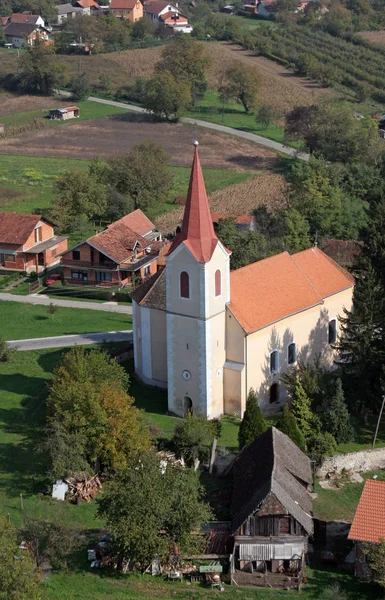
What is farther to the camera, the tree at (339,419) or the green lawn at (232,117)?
the green lawn at (232,117)

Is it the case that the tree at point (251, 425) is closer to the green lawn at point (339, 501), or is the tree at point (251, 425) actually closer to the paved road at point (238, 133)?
the green lawn at point (339, 501)

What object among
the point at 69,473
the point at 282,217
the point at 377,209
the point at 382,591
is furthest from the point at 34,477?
the point at 282,217

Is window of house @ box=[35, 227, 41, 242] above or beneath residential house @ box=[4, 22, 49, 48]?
beneath

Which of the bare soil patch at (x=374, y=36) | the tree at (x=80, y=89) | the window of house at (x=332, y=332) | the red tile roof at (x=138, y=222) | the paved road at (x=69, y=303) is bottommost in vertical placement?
the window of house at (x=332, y=332)

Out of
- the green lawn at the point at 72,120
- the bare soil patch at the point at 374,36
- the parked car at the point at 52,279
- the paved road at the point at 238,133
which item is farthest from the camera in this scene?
the bare soil patch at the point at 374,36

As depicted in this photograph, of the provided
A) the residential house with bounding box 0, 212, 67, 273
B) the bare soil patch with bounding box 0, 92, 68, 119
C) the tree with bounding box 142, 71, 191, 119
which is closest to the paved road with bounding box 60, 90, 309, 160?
the tree with bounding box 142, 71, 191, 119

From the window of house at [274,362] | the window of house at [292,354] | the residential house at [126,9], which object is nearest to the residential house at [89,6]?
the residential house at [126,9]

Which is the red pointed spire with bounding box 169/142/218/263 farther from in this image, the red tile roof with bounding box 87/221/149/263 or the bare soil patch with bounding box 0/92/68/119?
the bare soil patch with bounding box 0/92/68/119
